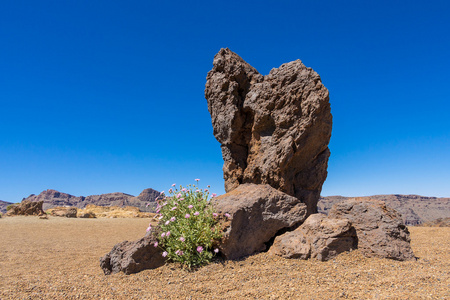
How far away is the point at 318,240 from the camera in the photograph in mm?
6348

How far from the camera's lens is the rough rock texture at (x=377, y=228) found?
6.35m

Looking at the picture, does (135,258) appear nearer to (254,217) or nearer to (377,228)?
(254,217)

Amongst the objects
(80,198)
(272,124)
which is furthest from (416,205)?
(80,198)

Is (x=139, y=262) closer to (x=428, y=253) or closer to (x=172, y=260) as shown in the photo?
(x=172, y=260)

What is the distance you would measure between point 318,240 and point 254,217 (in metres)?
1.62

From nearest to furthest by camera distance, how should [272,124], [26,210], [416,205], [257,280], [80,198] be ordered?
[257,280] → [272,124] → [26,210] → [416,205] → [80,198]

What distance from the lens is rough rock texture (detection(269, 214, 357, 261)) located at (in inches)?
244

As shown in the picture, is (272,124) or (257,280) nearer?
(257,280)

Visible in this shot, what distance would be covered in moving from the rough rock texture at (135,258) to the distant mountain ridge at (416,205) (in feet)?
274

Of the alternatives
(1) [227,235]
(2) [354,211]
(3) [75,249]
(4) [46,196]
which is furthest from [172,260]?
(4) [46,196]

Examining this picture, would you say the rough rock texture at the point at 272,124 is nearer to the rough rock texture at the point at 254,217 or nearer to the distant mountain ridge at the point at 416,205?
the rough rock texture at the point at 254,217

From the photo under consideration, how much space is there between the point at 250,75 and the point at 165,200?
537 centimetres

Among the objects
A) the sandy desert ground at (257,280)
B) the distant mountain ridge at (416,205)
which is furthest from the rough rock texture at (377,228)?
the distant mountain ridge at (416,205)

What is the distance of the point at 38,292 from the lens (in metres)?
5.39
